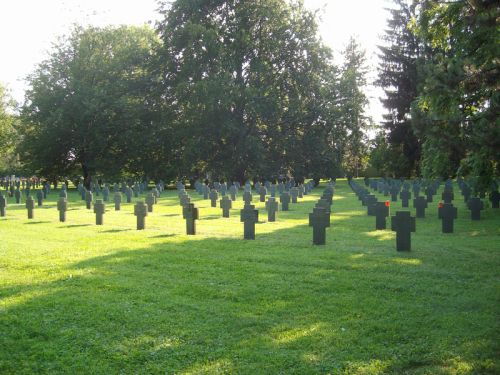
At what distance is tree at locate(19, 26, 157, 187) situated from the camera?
132 feet

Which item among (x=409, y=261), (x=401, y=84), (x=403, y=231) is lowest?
(x=409, y=261)

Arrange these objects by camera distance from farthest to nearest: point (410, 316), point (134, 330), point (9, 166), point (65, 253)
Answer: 1. point (9, 166)
2. point (65, 253)
3. point (410, 316)
4. point (134, 330)

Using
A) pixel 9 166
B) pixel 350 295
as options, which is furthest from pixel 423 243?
pixel 9 166

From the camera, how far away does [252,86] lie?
3706cm

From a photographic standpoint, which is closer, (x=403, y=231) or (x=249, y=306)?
(x=249, y=306)

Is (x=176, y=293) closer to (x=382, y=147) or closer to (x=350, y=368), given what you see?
(x=350, y=368)

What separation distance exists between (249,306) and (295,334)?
3.50 feet

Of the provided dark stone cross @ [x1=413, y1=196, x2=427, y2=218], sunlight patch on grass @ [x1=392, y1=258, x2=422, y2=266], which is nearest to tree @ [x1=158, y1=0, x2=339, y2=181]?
dark stone cross @ [x1=413, y1=196, x2=427, y2=218]

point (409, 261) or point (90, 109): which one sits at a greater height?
point (90, 109)

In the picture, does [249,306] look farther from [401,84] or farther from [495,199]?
[401,84]

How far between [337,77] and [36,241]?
3361cm

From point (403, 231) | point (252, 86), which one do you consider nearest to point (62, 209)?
point (403, 231)

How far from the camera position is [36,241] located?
36.7 ft

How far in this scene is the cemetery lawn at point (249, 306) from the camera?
452 cm
